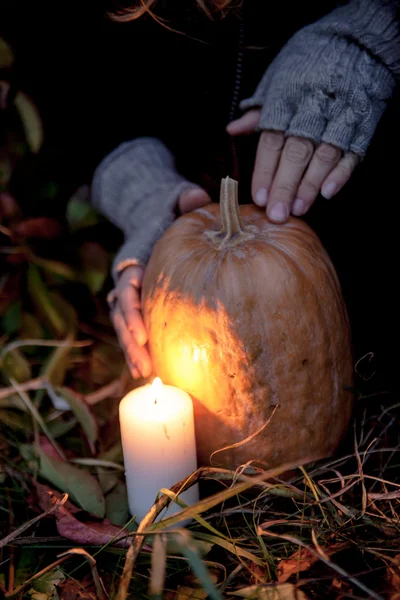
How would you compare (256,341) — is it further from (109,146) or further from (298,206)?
(109,146)

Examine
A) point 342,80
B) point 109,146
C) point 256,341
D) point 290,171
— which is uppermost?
point 342,80

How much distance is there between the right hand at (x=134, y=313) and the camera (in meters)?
1.01

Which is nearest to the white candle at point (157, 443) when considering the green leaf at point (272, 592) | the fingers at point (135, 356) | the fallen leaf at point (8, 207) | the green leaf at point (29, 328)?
the fingers at point (135, 356)

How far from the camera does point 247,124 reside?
3.52ft

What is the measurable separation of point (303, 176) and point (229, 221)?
0.17 meters

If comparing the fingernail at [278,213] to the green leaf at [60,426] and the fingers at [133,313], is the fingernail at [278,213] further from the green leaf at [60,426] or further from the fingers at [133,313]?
the green leaf at [60,426]

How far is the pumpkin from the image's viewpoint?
0.86 meters

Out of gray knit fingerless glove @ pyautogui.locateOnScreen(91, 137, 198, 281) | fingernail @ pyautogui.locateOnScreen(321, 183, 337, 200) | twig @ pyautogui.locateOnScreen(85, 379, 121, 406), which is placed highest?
fingernail @ pyautogui.locateOnScreen(321, 183, 337, 200)

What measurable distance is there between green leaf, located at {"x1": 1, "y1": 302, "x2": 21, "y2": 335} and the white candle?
0.63 meters

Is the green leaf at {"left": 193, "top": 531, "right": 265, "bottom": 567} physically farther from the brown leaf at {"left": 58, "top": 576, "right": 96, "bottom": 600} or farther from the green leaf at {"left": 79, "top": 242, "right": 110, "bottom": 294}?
the green leaf at {"left": 79, "top": 242, "right": 110, "bottom": 294}

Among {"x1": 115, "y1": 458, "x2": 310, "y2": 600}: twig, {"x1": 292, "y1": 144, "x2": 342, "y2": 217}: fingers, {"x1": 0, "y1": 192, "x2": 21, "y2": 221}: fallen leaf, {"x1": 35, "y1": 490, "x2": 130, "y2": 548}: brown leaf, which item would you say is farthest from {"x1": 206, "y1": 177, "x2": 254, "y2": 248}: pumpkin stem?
{"x1": 0, "y1": 192, "x2": 21, "y2": 221}: fallen leaf

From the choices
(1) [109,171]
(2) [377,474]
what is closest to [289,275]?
(2) [377,474]

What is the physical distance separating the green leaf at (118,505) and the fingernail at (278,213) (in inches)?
20.3

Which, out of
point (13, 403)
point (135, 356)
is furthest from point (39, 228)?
point (135, 356)
